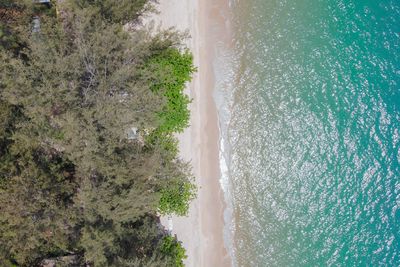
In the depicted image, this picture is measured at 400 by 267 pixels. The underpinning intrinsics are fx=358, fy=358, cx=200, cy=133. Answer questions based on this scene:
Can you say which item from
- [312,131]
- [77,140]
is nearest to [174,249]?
[77,140]

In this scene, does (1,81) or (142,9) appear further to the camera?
(142,9)

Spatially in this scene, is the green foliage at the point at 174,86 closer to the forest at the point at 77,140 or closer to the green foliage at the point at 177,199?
the forest at the point at 77,140

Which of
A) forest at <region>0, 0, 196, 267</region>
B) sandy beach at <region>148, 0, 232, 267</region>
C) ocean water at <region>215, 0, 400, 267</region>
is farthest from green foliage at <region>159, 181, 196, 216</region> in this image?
ocean water at <region>215, 0, 400, 267</region>

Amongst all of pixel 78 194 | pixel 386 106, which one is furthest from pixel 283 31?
pixel 78 194

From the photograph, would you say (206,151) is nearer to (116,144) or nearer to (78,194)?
(116,144)

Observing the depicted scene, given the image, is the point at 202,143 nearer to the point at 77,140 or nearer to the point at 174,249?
the point at 174,249

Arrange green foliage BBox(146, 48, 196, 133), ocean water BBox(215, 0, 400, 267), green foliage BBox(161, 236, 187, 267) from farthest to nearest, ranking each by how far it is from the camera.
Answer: ocean water BBox(215, 0, 400, 267), green foliage BBox(146, 48, 196, 133), green foliage BBox(161, 236, 187, 267)

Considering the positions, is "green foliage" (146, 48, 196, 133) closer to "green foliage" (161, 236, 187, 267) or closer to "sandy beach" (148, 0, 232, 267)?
"sandy beach" (148, 0, 232, 267)
